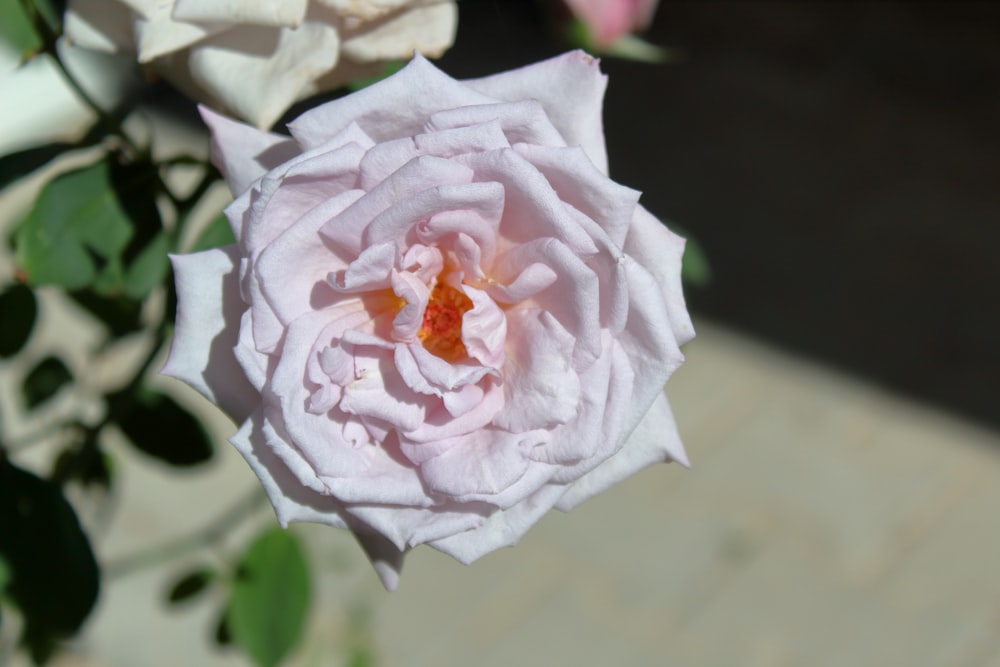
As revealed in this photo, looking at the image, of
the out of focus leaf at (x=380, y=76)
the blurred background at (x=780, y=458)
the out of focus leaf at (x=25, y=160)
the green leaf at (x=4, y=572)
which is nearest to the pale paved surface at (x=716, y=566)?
the blurred background at (x=780, y=458)

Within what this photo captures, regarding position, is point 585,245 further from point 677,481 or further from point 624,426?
point 677,481

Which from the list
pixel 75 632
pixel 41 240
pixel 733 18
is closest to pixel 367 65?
pixel 41 240

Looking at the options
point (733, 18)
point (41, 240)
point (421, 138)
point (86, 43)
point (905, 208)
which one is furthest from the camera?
point (733, 18)

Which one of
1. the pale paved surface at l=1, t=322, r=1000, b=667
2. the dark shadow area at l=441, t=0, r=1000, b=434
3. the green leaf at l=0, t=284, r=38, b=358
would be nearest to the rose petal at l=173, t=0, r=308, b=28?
the green leaf at l=0, t=284, r=38, b=358

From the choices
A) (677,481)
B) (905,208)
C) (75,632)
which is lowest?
(677,481)

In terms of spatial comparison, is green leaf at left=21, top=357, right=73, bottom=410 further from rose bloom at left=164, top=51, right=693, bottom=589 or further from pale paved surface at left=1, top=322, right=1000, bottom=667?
pale paved surface at left=1, top=322, right=1000, bottom=667

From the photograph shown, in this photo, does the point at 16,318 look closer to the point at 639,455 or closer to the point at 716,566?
the point at 639,455
